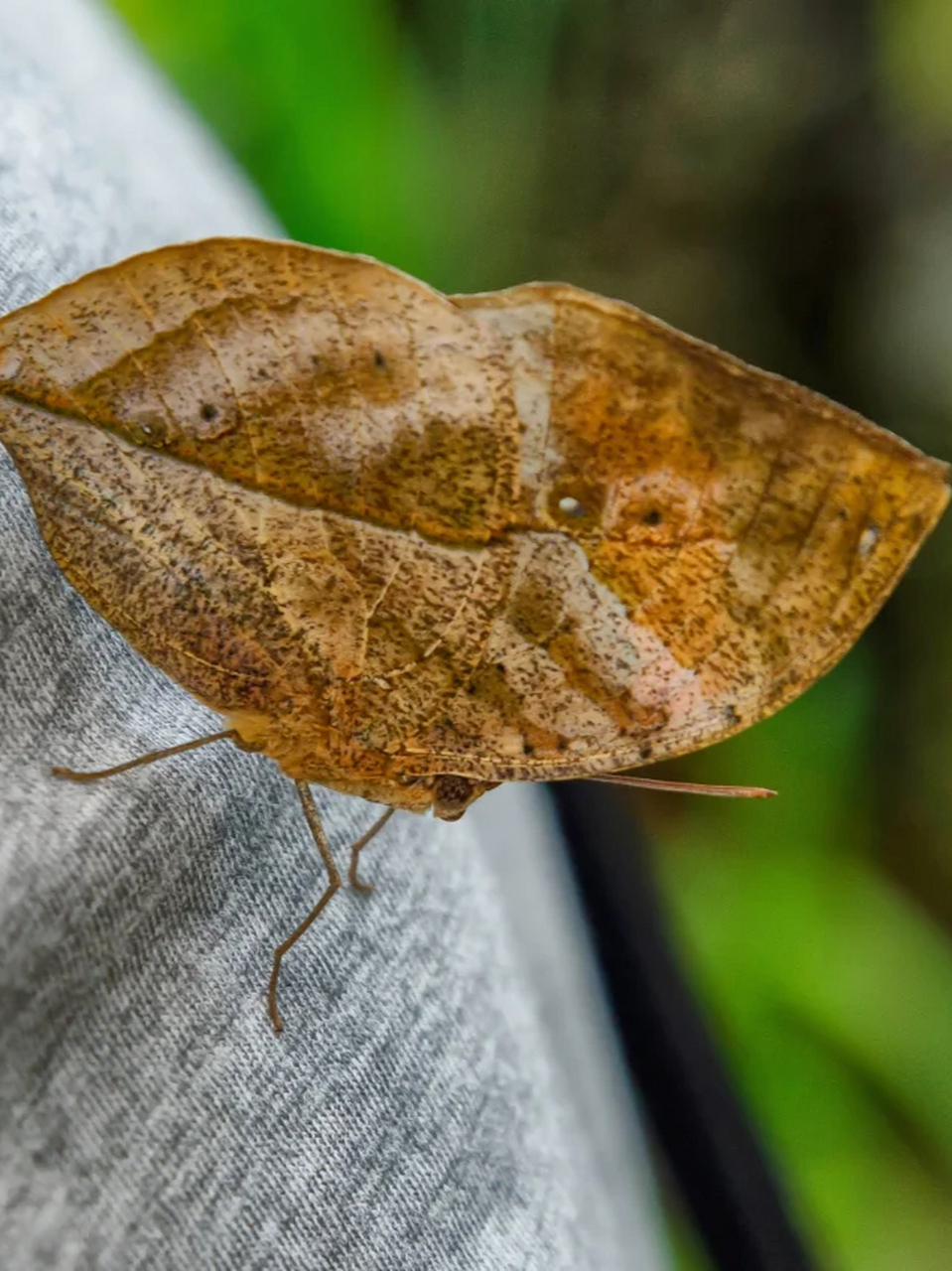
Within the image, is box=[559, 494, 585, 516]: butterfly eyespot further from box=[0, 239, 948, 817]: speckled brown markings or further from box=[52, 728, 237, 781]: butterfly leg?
box=[52, 728, 237, 781]: butterfly leg

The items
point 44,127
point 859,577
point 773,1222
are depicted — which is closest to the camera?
point 859,577

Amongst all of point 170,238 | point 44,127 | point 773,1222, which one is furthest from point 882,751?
point 44,127

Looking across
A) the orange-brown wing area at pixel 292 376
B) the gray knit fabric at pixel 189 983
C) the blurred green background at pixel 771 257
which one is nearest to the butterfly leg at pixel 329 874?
the gray knit fabric at pixel 189 983

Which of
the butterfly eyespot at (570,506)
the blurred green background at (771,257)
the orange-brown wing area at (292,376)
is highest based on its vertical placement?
the orange-brown wing area at (292,376)

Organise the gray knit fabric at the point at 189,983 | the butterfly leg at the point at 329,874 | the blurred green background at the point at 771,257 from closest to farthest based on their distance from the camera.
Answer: the gray knit fabric at the point at 189,983 < the butterfly leg at the point at 329,874 < the blurred green background at the point at 771,257

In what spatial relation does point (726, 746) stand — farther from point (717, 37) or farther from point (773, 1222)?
point (717, 37)

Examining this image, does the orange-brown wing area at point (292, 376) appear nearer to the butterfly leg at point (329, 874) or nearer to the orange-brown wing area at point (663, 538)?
the orange-brown wing area at point (663, 538)

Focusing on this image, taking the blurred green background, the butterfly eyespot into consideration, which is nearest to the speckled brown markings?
the butterfly eyespot
